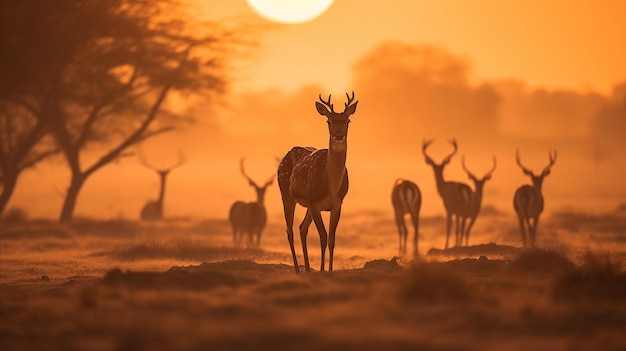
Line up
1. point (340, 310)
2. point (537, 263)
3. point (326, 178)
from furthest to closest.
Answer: point (537, 263)
point (326, 178)
point (340, 310)

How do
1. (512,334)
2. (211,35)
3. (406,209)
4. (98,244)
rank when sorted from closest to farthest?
(512,334) < (406,209) < (98,244) < (211,35)

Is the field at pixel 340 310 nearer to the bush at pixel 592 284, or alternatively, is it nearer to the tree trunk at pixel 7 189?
the bush at pixel 592 284

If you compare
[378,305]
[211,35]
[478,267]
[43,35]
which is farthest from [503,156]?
[378,305]

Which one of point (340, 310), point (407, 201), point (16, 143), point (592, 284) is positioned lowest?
point (340, 310)

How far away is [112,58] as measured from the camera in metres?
33.8

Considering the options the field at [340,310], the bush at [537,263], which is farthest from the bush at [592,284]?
the bush at [537,263]

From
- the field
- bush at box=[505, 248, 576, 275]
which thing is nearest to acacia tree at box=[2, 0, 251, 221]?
the field

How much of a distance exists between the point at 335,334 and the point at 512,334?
168cm

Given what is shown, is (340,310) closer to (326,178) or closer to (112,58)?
(326,178)

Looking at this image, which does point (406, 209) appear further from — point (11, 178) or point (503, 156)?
point (503, 156)

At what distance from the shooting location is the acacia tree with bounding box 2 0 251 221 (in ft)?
106

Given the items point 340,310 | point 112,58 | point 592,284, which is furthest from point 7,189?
point 340,310

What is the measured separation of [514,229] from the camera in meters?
30.2

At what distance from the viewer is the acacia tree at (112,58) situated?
106 ft
